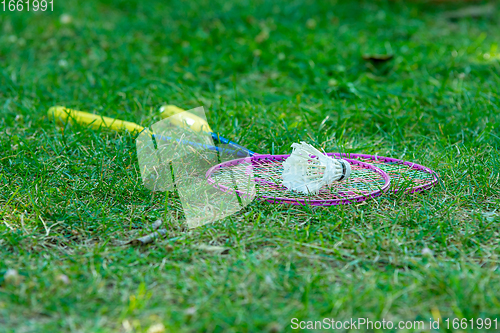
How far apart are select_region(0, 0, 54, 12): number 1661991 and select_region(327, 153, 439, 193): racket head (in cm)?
481

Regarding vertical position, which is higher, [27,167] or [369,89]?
[369,89]

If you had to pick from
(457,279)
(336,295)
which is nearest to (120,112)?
(336,295)

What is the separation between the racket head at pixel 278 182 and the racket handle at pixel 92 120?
84cm

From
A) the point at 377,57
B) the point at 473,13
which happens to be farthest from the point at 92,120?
the point at 473,13

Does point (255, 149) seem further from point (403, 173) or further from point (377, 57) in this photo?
point (377, 57)

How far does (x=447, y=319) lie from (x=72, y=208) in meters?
1.78

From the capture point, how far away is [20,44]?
5215 mm

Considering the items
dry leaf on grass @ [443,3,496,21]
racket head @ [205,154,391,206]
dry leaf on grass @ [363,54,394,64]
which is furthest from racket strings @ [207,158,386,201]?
dry leaf on grass @ [443,3,496,21]

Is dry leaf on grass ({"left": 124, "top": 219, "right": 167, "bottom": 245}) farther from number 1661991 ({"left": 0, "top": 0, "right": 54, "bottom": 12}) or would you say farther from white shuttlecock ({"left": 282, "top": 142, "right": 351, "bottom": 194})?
number 1661991 ({"left": 0, "top": 0, "right": 54, "bottom": 12})

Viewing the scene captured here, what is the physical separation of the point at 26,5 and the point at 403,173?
5485 mm

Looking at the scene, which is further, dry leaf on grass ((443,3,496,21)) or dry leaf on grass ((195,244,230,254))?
dry leaf on grass ((443,3,496,21))

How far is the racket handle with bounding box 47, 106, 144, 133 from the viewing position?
3291 millimetres

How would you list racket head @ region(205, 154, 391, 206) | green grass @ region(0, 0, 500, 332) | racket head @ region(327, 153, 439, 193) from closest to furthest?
1. green grass @ region(0, 0, 500, 332)
2. racket head @ region(205, 154, 391, 206)
3. racket head @ region(327, 153, 439, 193)

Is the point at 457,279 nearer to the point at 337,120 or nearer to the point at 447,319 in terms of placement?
the point at 447,319
